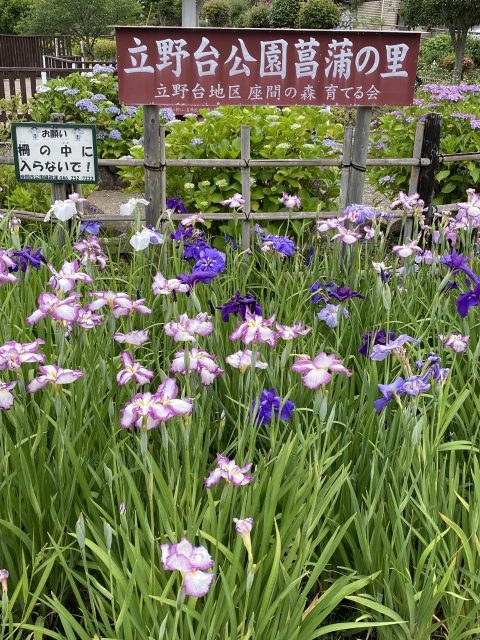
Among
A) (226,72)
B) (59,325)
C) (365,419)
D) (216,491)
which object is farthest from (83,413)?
(226,72)

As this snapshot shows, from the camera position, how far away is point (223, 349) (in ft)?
6.16

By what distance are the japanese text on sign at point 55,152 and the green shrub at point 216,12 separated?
76.2 ft

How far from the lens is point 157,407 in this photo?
3.70 ft

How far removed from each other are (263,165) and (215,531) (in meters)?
2.67

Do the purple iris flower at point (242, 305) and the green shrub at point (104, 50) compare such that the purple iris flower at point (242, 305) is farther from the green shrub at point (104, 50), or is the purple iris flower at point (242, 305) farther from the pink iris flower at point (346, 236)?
the green shrub at point (104, 50)

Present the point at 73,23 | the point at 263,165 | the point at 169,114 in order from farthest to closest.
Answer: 1. the point at 73,23
2. the point at 169,114
3. the point at 263,165

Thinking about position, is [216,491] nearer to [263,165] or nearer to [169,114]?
[263,165]

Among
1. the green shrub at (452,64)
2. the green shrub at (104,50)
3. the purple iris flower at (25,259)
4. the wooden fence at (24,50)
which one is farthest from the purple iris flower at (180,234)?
the green shrub at (104,50)

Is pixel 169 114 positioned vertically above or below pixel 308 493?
above

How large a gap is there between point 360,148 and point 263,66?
65cm

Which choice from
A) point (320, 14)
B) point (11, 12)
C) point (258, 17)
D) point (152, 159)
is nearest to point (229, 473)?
point (152, 159)

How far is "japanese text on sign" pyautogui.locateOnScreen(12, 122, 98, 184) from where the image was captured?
2.74 meters

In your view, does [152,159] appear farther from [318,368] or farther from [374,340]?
[318,368]

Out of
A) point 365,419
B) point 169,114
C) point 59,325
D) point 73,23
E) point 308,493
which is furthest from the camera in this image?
point 73,23
